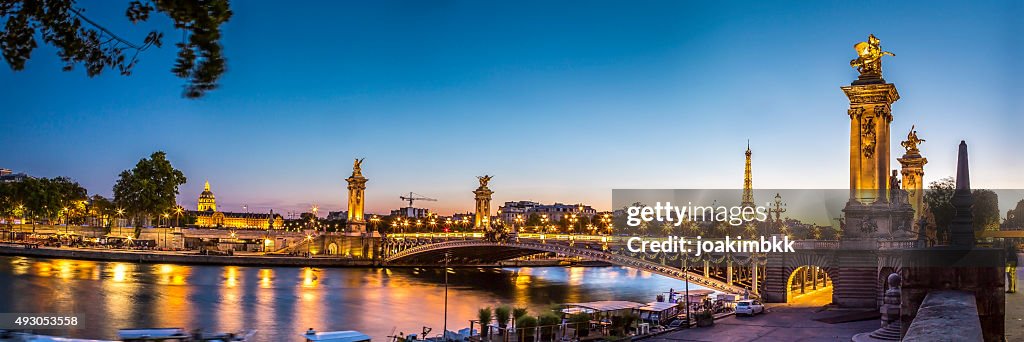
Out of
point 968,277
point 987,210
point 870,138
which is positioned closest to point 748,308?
point 870,138

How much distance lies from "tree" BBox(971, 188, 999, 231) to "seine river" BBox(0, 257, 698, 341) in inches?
882

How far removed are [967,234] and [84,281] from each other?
61.4 meters

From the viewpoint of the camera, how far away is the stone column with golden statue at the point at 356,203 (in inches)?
3910

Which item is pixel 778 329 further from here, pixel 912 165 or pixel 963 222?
pixel 912 165

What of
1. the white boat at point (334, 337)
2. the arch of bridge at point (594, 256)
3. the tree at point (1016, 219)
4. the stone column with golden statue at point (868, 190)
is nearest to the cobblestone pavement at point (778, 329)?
the stone column with golden statue at point (868, 190)

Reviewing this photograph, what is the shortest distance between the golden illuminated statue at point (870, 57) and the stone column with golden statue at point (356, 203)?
2686 inches

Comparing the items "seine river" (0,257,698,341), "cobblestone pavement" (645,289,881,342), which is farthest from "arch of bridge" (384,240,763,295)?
"cobblestone pavement" (645,289,881,342)

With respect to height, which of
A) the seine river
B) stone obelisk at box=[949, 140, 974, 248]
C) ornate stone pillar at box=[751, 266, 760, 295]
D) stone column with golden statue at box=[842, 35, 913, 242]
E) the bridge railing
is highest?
stone column with golden statue at box=[842, 35, 913, 242]

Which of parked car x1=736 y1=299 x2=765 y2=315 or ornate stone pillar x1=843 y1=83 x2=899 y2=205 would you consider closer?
parked car x1=736 y1=299 x2=765 y2=315

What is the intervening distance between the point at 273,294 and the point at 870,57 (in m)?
39.8

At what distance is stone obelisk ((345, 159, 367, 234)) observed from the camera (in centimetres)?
9931

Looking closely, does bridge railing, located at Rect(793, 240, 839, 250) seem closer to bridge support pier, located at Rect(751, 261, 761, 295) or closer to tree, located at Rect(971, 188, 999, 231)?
bridge support pier, located at Rect(751, 261, 761, 295)

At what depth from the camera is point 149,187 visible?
8531cm

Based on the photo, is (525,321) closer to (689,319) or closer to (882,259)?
(689,319)
